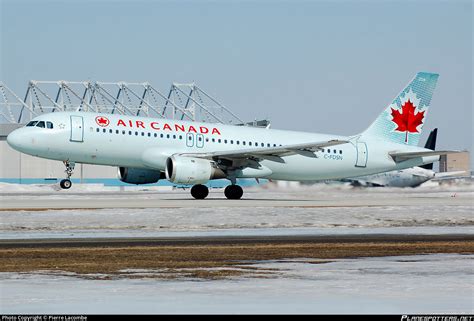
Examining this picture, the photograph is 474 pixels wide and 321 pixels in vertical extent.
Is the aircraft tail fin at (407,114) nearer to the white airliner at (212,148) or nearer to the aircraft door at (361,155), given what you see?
the white airliner at (212,148)

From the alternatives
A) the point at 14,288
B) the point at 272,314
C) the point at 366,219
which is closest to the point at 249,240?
the point at 366,219

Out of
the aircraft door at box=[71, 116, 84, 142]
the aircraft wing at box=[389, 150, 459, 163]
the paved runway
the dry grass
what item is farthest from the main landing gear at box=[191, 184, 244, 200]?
Result: the dry grass

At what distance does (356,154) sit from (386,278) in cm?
4104

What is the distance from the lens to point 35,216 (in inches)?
1347

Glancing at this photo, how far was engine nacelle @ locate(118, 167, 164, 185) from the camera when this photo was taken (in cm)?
5281

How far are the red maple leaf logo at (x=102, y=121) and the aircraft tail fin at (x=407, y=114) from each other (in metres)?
17.1

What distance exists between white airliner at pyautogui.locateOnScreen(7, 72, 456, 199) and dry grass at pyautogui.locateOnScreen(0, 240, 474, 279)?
24606mm

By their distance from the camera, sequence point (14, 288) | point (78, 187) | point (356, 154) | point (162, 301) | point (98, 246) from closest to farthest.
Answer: point (162, 301)
point (14, 288)
point (98, 246)
point (356, 154)
point (78, 187)

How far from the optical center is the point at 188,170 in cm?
4928

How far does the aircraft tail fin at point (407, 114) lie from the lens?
5916 cm

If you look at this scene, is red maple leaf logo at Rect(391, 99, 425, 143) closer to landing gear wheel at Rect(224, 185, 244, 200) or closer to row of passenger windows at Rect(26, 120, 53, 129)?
landing gear wheel at Rect(224, 185, 244, 200)

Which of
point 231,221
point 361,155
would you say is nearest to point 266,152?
point 361,155

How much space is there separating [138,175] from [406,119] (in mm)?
18067

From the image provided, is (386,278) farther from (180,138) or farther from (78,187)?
(78,187)
